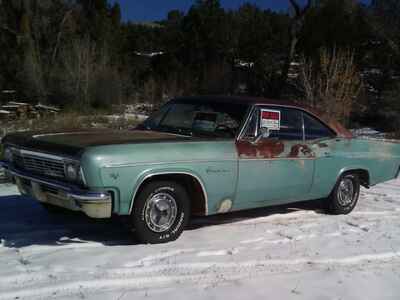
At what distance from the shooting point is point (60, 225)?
17.8 feet

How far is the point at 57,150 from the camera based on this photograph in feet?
14.7

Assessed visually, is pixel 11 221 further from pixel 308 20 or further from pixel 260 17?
A: pixel 260 17

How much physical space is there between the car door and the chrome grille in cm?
175

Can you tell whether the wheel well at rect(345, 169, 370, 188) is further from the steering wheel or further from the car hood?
the car hood

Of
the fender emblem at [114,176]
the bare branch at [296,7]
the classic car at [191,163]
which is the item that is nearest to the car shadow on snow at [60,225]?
the classic car at [191,163]

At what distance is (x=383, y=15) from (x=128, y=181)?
24.4 metres

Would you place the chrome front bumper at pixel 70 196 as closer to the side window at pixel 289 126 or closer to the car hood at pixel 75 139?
the car hood at pixel 75 139

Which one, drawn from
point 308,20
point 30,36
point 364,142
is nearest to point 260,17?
point 308,20

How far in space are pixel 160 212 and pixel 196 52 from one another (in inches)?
1087

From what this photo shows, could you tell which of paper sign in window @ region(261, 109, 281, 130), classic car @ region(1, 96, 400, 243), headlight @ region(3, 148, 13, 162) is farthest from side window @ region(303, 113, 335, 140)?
headlight @ region(3, 148, 13, 162)

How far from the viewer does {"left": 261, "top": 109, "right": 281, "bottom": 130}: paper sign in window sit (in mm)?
5547

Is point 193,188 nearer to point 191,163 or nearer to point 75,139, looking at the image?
point 191,163

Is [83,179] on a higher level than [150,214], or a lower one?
higher

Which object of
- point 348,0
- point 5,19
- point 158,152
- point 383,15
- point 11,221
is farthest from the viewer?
point 5,19
